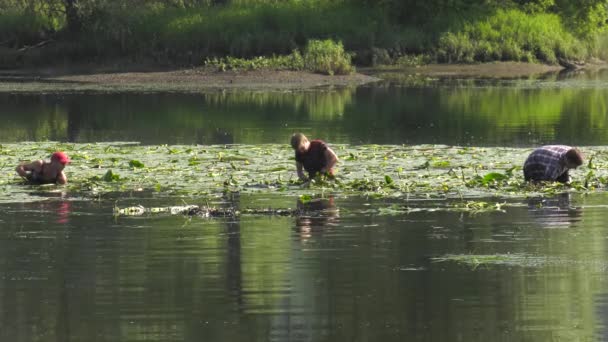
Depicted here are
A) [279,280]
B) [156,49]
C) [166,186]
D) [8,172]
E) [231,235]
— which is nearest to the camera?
[279,280]

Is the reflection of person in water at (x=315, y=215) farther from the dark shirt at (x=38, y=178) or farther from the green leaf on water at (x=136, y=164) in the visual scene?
the green leaf on water at (x=136, y=164)

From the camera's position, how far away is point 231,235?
57.9 ft

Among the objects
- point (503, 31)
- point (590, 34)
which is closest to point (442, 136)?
point (503, 31)

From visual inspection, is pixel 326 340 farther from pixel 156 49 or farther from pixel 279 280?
pixel 156 49

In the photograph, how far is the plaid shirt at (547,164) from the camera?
21156mm

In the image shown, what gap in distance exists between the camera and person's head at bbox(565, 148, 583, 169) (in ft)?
67.6

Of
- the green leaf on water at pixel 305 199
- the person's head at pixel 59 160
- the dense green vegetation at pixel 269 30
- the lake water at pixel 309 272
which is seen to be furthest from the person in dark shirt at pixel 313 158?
the dense green vegetation at pixel 269 30

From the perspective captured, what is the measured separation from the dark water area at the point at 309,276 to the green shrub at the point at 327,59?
37562 mm

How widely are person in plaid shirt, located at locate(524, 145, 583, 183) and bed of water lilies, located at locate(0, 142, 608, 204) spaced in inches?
6.7

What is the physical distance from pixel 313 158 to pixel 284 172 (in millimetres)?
1766

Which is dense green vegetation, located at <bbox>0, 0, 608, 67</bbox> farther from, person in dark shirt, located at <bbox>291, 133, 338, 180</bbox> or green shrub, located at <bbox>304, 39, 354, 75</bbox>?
person in dark shirt, located at <bbox>291, 133, 338, 180</bbox>

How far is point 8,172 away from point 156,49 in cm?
3705

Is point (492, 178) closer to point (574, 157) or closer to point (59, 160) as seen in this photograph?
point (574, 157)

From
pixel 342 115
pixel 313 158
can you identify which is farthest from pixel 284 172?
pixel 342 115
